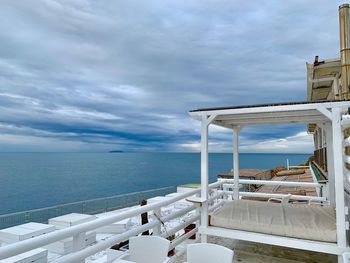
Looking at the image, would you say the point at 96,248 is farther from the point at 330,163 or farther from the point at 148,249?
the point at 330,163

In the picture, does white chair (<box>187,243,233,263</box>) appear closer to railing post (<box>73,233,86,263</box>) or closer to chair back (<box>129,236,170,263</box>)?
chair back (<box>129,236,170,263</box>)

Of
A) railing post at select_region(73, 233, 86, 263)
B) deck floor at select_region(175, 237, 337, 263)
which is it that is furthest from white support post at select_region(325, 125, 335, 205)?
railing post at select_region(73, 233, 86, 263)

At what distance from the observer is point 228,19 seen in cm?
679

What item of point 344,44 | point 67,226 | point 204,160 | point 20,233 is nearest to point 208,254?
point 204,160

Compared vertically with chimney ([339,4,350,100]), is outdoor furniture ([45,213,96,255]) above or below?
below

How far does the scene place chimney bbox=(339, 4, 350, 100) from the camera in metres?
6.11

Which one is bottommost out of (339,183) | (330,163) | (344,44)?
(339,183)

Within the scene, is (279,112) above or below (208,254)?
above

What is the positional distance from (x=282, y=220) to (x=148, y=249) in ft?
6.72

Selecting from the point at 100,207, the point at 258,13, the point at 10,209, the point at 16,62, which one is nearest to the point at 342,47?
the point at 258,13

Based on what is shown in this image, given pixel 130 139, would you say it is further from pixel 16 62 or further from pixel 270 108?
pixel 270 108

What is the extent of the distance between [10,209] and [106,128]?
43.0 metres

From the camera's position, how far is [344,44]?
21.1 feet

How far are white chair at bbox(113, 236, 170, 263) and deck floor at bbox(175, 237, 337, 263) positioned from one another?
1141 millimetres
